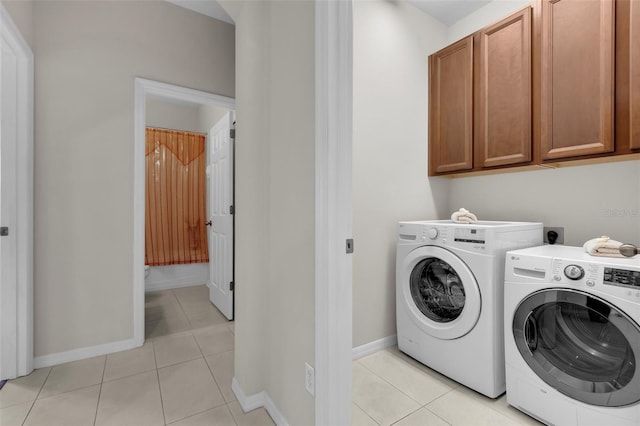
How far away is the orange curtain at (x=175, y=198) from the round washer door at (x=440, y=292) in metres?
2.96

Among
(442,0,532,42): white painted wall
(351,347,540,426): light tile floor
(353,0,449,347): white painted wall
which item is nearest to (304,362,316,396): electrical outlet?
(351,347,540,426): light tile floor

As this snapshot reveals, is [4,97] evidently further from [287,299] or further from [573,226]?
[573,226]

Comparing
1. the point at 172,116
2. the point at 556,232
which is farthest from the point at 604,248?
the point at 172,116

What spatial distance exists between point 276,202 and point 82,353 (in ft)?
6.28

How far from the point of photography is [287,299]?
1389 millimetres

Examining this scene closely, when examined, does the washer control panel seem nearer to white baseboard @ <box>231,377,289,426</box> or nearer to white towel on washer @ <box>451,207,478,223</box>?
white towel on washer @ <box>451,207,478,223</box>

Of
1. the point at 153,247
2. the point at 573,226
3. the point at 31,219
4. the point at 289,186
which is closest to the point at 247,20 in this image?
the point at 289,186

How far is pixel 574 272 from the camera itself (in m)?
1.35

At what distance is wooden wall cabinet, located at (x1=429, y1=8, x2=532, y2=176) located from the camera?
6.49ft

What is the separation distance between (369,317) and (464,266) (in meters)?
0.84

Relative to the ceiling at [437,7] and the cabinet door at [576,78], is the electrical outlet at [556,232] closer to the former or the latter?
the cabinet door at [576,78]

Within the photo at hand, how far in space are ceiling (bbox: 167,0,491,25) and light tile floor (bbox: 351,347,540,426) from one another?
9.24ft

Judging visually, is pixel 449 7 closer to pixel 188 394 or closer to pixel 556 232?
pixel 556 232

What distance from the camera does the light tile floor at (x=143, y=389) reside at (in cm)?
151
